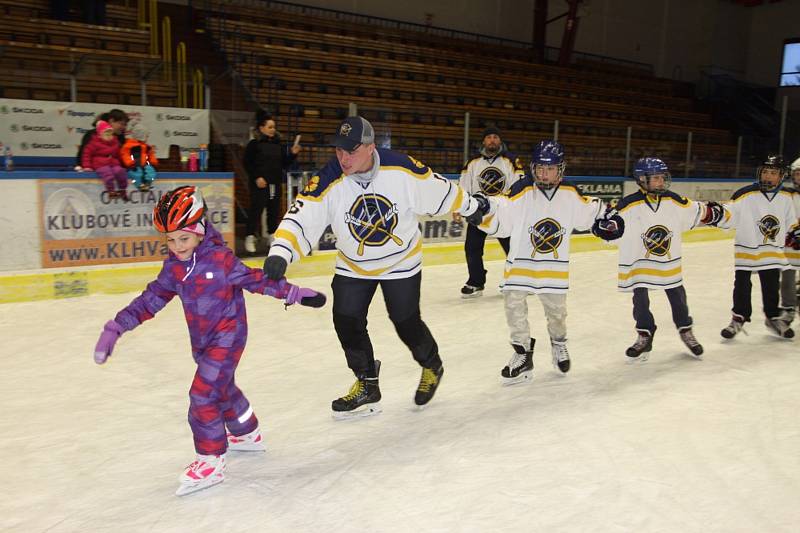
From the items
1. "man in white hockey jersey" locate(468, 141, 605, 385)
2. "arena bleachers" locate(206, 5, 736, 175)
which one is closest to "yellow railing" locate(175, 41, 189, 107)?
"arena bleachers" locate(206, 5, 736, 175)

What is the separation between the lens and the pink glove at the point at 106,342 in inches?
100

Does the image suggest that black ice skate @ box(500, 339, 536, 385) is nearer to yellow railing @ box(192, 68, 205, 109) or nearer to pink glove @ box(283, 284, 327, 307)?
pink glove @ box(283, 284, 327, 307)

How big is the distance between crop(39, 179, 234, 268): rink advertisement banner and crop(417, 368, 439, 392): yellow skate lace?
3880 millimetres

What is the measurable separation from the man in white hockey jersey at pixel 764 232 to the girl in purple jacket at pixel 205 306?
3.83 m

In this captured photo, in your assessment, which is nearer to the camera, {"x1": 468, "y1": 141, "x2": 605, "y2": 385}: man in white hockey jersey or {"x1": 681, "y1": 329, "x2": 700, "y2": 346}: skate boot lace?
{"x1": 468, "y1": 141, "x2": 605, "y2": 385}: man in white hockey jersey

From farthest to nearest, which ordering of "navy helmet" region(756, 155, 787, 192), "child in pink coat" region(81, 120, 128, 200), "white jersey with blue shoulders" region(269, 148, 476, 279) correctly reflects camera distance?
"child in pink coat" region(81, 120, 128, 200) → "navy helmet" region(756, 155, 787, 192) → "white jersey with blue shoulders" region(269, 148, 476, 279)

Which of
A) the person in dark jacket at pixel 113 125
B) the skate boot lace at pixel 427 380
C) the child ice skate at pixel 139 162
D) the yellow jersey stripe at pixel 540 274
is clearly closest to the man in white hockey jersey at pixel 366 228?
the skate boot lace at pixel 427 380

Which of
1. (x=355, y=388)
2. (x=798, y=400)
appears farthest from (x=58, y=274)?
(x=798, y=400)

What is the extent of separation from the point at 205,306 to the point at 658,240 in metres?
3.08

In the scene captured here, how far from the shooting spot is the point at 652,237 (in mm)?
4457

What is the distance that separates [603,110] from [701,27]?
999cm

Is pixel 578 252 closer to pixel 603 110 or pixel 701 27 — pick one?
pixel 603 110

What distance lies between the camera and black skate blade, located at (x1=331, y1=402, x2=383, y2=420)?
11.4 ft

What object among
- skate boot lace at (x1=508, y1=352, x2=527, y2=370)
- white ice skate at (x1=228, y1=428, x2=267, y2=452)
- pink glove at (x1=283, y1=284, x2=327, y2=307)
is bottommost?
white ice skate at (x1=228, y1=428, x2=267, y2=452)
